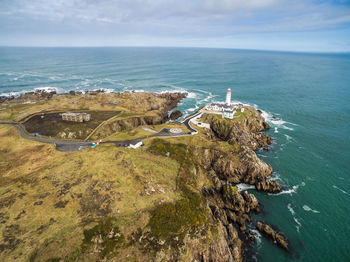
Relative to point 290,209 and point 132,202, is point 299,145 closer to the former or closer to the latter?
point 290,209

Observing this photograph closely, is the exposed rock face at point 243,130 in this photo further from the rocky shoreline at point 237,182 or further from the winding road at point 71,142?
the winding road at point 71,142

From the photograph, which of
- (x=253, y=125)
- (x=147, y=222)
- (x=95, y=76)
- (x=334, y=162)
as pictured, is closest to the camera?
(x=147, y=222)

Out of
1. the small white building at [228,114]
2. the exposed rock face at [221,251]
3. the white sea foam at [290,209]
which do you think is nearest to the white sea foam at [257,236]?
the exposed rock face at [221,251]

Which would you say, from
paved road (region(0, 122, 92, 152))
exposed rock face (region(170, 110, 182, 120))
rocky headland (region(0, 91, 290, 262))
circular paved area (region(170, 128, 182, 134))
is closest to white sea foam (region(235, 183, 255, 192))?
rocky headland (region(0, 91, 290, 262))

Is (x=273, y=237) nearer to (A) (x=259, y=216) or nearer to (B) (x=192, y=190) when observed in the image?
(A) (x=259, y=216)

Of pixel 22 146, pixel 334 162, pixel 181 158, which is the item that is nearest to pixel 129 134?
pixel 181 158

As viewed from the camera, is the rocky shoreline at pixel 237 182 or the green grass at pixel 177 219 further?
the rocky shoreline at pixel 237 182

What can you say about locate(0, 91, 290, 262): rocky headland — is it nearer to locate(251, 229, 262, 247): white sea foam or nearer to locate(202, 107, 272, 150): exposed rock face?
locate(251, 229, 262, 247): white sea foam

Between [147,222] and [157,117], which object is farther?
[157,117]
